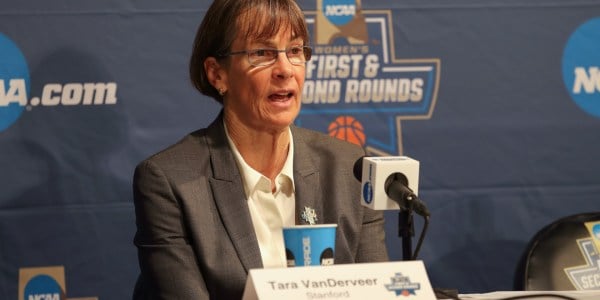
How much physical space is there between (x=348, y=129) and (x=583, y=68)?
1084 mm

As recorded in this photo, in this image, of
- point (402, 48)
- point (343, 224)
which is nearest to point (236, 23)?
point (343, 224)

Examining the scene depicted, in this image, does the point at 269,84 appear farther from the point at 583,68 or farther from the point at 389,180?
the point at 583,68

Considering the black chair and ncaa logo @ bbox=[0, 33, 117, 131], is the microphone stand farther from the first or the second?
ncaa logo @ bbox=[0, 33, 117, 131]

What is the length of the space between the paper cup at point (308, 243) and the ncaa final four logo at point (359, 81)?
1705mm

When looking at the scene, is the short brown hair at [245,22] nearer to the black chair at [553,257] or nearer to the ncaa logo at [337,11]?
the ncaa logo at [337,11]

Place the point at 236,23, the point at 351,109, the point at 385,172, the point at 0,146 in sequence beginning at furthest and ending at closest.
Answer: the point at 351,109 → the point at 0,146 → the point at 236,23 → the point at 385,172

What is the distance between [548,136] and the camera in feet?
12.1

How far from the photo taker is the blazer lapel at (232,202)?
2285mm

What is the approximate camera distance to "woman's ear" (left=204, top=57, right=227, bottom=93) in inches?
100

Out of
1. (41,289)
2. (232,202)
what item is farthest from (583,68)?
(41,289)

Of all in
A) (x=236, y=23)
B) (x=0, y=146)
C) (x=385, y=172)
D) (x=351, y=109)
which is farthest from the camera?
(x=351, y=109)

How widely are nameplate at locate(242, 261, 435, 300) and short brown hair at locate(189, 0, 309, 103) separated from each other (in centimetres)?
94

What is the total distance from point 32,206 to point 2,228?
0.46 ft

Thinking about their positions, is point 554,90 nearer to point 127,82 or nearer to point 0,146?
point 127,82
